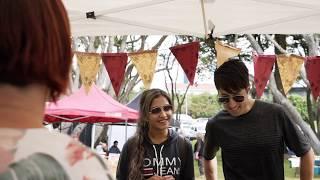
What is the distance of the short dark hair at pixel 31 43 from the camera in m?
0.76

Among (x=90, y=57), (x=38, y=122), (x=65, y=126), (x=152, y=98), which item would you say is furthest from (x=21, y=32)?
(x=65, y=126)

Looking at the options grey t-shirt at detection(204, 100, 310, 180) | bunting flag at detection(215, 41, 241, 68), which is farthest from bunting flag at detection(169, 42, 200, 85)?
grey t-shirt at detection(204, 100, 310, 180)

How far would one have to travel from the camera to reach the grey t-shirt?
8.46 feet

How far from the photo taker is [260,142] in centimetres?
259

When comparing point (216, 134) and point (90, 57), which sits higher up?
point (90, 57)

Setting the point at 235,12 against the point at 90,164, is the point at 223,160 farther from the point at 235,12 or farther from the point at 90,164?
the point at 90,164

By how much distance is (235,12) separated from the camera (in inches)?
142

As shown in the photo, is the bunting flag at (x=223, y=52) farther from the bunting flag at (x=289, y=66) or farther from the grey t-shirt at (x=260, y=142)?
the grey t-shirt at (x=260, y=142)

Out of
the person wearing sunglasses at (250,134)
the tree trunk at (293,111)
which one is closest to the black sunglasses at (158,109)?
the person wearing sunglasses at (250,134)

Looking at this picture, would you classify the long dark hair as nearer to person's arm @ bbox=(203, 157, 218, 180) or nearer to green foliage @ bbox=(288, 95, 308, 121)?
person's arm @ bbox=(203, 157, 218, 180)

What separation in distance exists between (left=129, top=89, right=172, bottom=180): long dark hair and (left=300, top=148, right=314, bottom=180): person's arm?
0.84 meters

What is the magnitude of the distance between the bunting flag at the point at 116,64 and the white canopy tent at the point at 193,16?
35 centimetres

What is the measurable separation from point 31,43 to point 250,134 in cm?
200

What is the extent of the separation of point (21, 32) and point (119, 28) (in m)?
3.33
